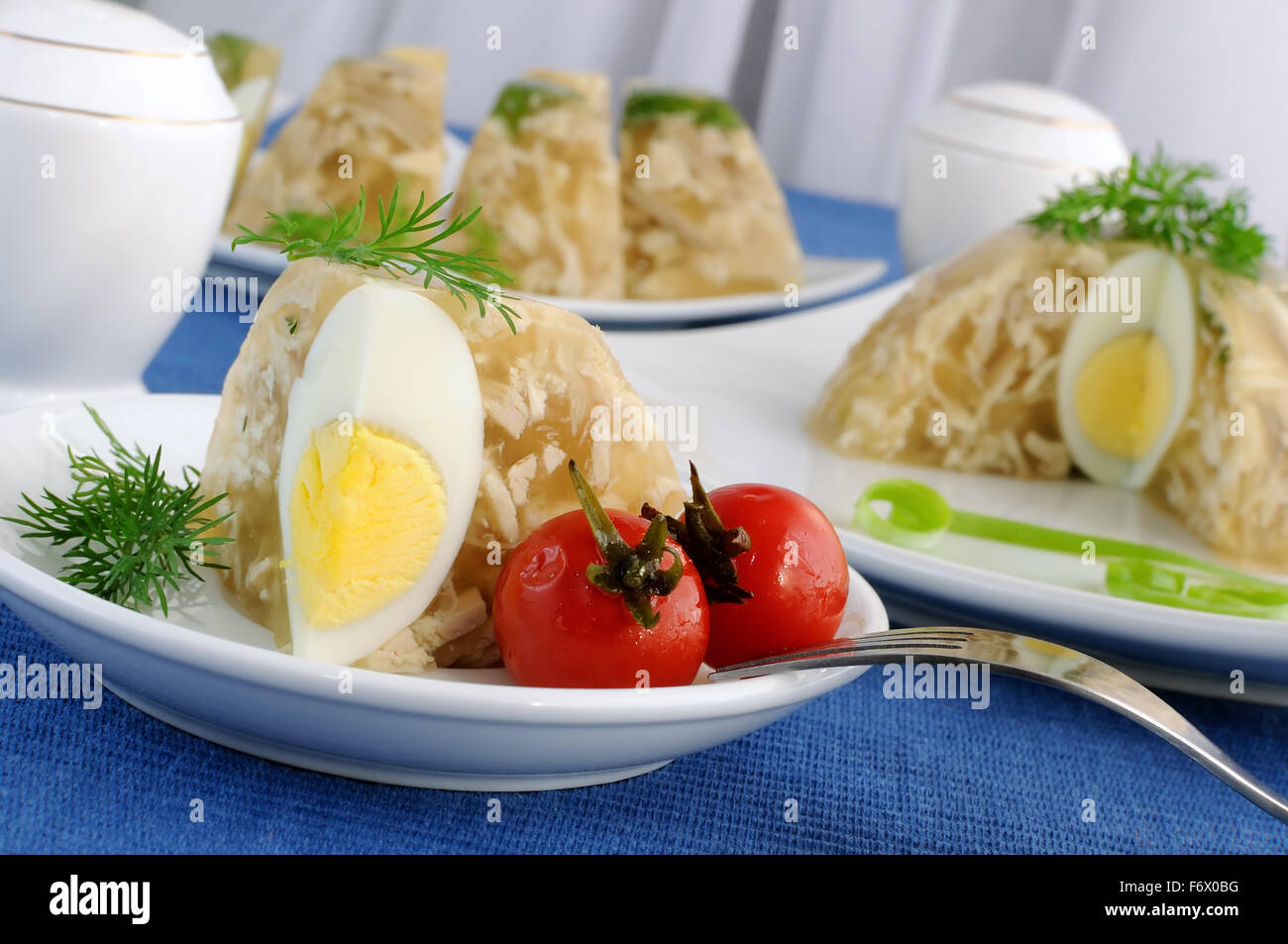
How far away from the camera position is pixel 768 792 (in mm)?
1145

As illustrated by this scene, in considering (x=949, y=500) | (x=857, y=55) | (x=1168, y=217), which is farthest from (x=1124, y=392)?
(x=857, y=55)

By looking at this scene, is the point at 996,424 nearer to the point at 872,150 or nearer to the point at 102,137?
the point at 102,137

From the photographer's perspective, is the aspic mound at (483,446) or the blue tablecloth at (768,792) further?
the aspic mound at (483,446)

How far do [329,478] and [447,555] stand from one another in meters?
0.12

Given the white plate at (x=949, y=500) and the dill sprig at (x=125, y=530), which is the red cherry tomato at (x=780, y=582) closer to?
the white plate at (x=949, y=500)

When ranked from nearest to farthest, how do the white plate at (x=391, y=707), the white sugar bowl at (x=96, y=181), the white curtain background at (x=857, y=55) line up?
the white plate at (x=391, y=707) < the white sugar bowl at (x=96, y=181) < the white curtain background at (x=857, y=55)

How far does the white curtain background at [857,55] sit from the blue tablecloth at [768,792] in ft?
14.2

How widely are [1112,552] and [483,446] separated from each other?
0.99 m

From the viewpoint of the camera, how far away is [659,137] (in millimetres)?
2924

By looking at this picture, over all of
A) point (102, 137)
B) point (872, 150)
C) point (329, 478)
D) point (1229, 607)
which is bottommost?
point (872, 150)

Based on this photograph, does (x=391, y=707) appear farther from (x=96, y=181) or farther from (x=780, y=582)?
(x=96, y=181)

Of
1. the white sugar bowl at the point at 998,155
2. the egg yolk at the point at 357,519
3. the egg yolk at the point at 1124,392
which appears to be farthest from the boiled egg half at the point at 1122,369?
the egg yolk at the point at 357,519

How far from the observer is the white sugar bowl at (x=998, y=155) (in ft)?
9.58

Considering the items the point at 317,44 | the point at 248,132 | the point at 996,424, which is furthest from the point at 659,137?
the point at 317,44
